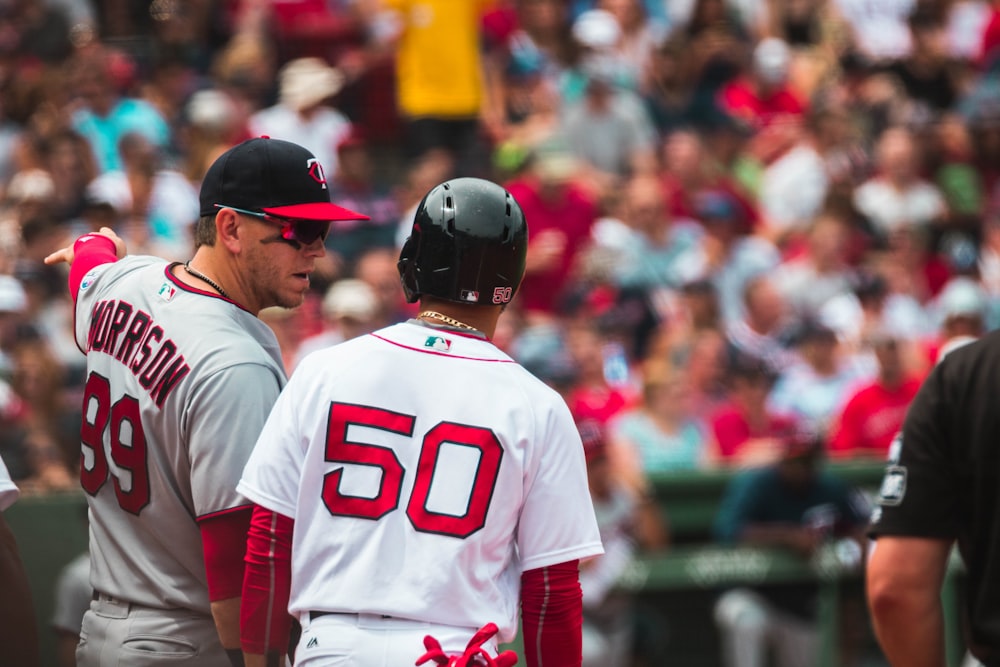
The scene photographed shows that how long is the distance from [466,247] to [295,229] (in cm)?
53

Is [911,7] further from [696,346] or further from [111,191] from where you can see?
[111,191]

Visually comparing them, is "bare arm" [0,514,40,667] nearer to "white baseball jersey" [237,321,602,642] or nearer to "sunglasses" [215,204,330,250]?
"white baseball jersey" [237,321,602,642]

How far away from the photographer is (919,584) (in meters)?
3.11

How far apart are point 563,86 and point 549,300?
2.34m

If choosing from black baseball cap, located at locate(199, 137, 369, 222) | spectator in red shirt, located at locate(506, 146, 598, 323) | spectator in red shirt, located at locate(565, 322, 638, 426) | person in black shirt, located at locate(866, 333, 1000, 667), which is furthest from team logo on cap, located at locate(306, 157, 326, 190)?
spectator in red shirt, located at locate(506, 146, 598, 323)

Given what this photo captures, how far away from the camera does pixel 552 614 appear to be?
3180mm

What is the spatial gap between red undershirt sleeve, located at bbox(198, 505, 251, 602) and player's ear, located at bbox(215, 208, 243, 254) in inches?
26.6

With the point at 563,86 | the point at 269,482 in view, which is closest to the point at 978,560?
the point at 269,482

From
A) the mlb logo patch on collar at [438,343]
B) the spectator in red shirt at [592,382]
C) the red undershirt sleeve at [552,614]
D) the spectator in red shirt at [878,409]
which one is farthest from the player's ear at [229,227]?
the spectator in red shirt at [878,409]

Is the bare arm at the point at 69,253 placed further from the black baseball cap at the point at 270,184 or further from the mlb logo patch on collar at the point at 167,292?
the black baseball cap at the point at 270,184

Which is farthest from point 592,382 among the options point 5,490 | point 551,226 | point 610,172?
point 5,490

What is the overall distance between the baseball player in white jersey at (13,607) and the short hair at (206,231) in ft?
2.42

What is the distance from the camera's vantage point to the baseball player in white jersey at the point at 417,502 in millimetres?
3070

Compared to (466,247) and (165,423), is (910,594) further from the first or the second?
(165,423)
